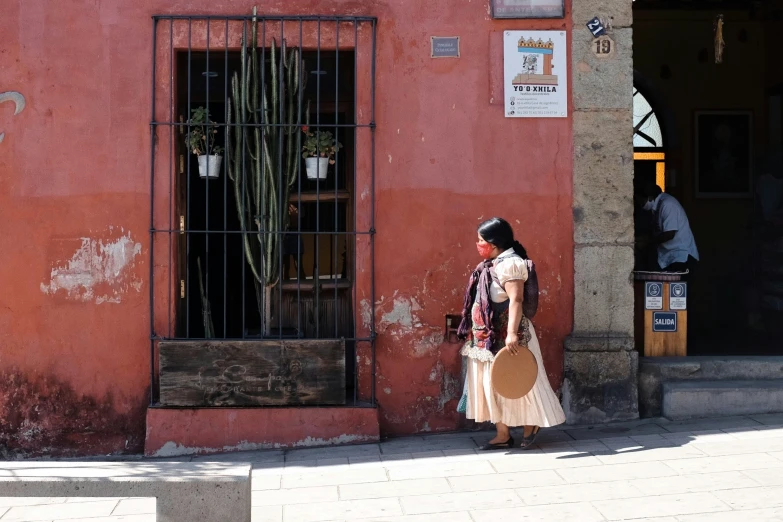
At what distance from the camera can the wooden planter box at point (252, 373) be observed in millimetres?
6730

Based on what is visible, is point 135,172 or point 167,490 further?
point 135,172

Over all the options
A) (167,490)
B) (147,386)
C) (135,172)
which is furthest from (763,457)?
(135,172)

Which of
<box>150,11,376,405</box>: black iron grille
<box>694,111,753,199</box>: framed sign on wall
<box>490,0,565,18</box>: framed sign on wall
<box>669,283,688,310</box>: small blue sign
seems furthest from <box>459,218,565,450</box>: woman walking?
<box>694,111,753,199</box>: framed sign on wall

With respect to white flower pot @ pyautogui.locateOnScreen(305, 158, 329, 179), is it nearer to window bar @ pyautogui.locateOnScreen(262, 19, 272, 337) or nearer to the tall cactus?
the tall cactus

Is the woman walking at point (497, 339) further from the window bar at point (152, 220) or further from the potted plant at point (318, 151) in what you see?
the window bar at point (152, 220)

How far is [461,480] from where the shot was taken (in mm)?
5594

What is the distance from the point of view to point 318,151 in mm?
6906

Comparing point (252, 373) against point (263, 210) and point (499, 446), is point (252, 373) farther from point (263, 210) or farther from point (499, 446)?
point (499, 446)

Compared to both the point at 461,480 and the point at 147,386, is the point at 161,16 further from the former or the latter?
the point at 461,480

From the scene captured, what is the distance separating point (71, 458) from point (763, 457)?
15.5 ft

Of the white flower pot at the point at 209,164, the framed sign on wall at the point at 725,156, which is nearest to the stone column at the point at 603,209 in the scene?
the white flower pot at the point at 209,164

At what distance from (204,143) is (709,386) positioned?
13.6 ft

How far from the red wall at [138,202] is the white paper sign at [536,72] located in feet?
0.26

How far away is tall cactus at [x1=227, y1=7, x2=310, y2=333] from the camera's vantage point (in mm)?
6863
